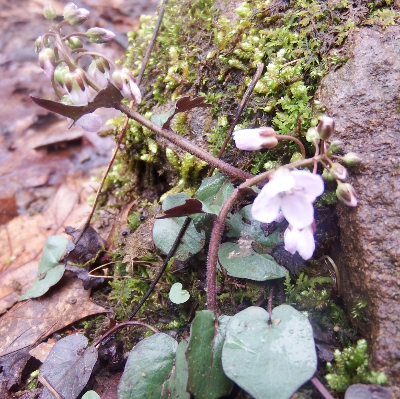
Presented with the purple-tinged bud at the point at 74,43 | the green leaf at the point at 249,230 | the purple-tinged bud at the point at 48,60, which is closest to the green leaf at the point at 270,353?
the green leaf at the point at 249,230

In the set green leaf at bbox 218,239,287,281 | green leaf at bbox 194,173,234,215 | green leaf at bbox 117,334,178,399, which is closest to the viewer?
green leaf at bbox 117,334,178,399

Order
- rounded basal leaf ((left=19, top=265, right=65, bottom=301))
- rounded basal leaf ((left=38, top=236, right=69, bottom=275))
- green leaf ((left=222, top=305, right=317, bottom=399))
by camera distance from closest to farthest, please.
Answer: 1. green leaf ((left=222, top=305, right=317, bottom=399))
2. rounded basal leaf ((left=19, top=265, right=65, bottom=301))
3. rounded basal leaf ((left=38, top=236, right=69, bottom=275))

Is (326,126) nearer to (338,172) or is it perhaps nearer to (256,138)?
(338,172)

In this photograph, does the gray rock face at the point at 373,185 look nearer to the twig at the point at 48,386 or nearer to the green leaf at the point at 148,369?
the green leaf at the point at 148,369

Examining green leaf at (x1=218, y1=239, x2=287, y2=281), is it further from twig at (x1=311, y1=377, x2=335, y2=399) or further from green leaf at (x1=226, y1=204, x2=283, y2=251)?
twig at (x1=311, y1=377, x2=335, y2=399)

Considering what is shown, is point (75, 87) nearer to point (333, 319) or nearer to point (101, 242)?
point (101, 242)

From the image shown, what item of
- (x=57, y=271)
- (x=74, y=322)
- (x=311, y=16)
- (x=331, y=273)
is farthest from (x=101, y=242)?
(x=311, y=16)

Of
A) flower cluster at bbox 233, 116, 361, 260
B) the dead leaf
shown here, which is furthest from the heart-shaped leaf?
flower cluster at bbox 233, 116, 361, 260
